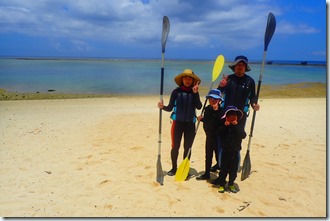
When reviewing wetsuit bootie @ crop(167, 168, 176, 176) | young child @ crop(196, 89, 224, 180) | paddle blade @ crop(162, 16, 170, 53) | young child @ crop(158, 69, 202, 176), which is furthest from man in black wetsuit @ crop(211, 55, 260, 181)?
wetsuit bootie @ crop(167, 168, 176, 176)

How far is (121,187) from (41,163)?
2232 millimetres

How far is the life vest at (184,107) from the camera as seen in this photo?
15.2ft

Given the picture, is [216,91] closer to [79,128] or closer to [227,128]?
[227,128]

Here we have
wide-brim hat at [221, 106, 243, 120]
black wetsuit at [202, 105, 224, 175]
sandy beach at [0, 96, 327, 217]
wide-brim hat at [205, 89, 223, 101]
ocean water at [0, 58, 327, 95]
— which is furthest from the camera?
ocean water at [0, 58, 327, 95]

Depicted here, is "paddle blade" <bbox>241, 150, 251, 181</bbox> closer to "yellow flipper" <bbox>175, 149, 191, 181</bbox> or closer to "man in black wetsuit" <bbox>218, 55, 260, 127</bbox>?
"man in black wetsuit" <bbox>218, 55, 260, 127</bbox>

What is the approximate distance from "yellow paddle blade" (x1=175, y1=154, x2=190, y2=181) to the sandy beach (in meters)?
0.14

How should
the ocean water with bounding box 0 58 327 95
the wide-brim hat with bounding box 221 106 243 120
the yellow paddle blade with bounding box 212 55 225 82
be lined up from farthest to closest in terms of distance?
the ocean water with bounding box 0 58 327 95, the yellow paddle blade with bounding box 212 55 225 82, the wide-brim hat with bounding box 221 106 243 120

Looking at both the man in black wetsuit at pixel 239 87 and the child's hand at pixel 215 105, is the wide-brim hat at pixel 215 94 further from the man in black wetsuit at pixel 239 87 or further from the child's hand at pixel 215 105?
the man in black wetsuit at pixel 239 87

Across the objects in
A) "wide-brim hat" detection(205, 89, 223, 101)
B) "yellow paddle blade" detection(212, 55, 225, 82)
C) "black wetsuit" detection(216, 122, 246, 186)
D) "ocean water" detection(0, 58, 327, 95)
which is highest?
"yellow paddle blade" detection(212, 55, 225, 82)

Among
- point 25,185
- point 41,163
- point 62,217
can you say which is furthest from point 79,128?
point 62,217

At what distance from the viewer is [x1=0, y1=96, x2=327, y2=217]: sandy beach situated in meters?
4.09

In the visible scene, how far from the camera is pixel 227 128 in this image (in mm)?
4324

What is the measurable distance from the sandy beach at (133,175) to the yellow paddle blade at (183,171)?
137mm

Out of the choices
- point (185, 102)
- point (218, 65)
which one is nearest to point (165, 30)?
point (218, 65)
